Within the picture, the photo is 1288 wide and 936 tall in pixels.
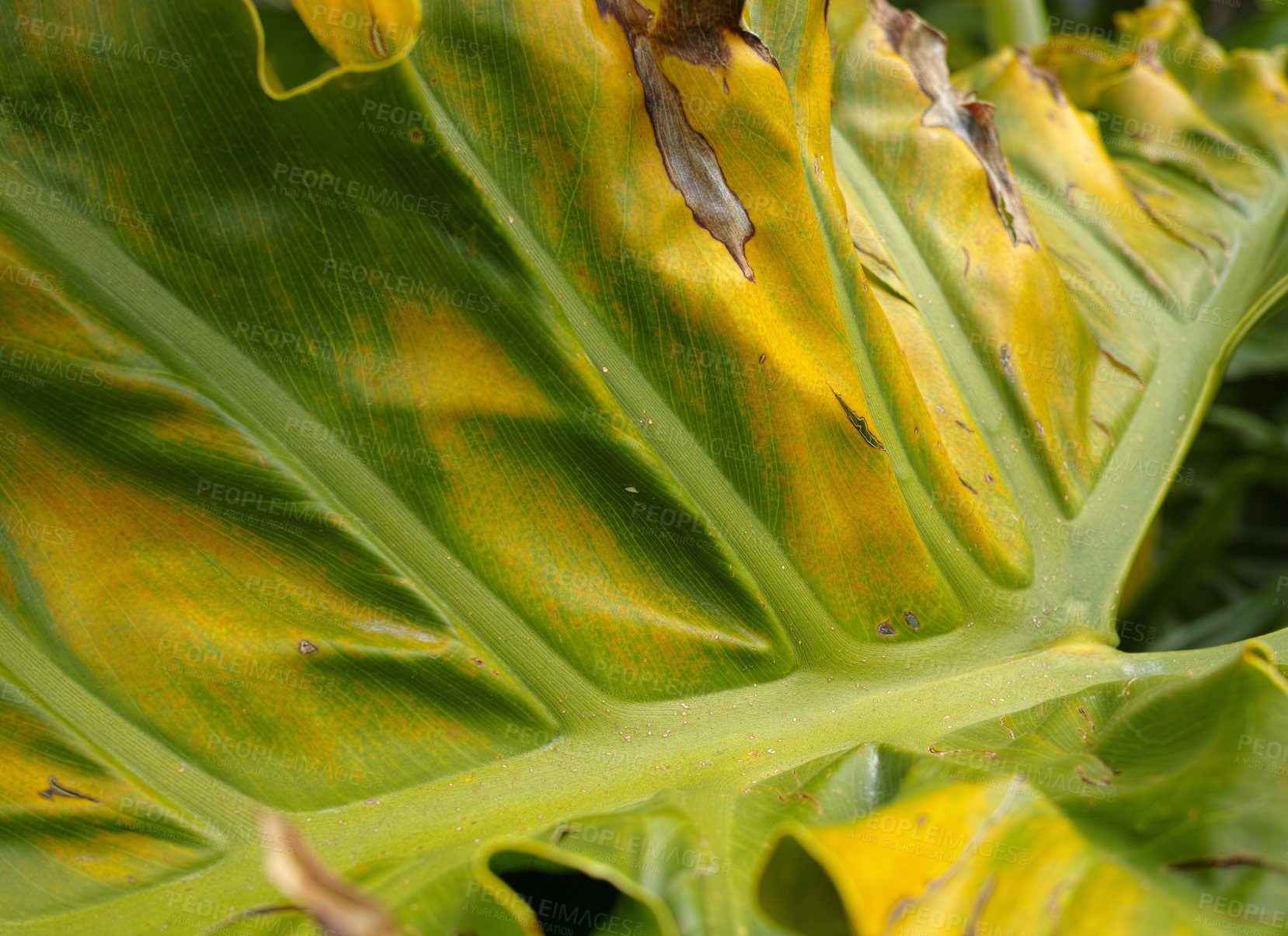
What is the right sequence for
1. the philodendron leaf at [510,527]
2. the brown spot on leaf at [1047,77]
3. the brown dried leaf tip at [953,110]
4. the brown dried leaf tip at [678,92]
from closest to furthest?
1. the philodendron leaf at [510,527]
2. the brown dried leaf tip at [678,92]
3. the brown dried leaf tip at [953,110]
4. the brown spot on leaf at [1047,77]

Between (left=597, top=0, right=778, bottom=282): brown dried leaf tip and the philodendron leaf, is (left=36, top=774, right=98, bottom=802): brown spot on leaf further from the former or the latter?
(left=597, top=0, right=778, bottom=282): brown dried leaf tip

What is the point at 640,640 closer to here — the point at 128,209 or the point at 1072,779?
the point at 1072,779

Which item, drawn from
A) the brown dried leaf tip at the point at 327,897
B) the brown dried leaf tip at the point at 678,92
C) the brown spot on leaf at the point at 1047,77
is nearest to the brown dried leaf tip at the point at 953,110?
the brown spot on leaf at the point at 1047,77

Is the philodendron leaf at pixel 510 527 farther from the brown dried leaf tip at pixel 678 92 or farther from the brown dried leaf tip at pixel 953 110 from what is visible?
the brown dried leaf tip at pixel 953 110

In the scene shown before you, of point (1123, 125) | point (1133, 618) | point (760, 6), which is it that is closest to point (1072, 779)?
point (760, 6)

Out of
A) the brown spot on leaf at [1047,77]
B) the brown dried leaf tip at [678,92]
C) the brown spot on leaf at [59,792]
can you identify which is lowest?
the brown spot on leaf at [59,792]

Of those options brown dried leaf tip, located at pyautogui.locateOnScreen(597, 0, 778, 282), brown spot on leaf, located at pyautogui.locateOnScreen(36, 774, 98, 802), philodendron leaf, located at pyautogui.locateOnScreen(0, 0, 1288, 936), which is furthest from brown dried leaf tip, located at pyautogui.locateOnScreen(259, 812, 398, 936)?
brown dried leaf tip, located at pyautogui.locateOnScreen(597, 0, 778, 282)

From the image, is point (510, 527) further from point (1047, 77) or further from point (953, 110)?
point (1047, 77)

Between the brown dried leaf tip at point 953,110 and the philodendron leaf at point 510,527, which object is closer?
the philodendron leaf at point 510,527
